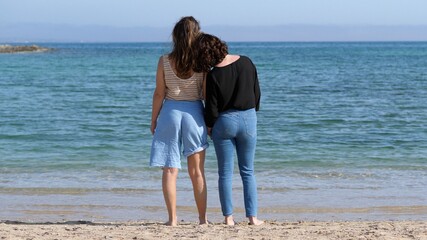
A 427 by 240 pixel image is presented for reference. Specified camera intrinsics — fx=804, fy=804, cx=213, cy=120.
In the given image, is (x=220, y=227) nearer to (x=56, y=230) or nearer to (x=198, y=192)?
(x=198, y=192)

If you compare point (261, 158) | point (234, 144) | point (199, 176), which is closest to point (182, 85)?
point (234, 144)

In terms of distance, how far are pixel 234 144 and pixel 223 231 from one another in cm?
72

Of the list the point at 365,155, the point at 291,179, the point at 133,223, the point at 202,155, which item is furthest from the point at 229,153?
the point at 365,155

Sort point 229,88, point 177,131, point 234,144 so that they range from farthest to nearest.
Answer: point 234,144
point 177,131
point 229,88

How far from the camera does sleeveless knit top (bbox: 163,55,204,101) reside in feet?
21.3

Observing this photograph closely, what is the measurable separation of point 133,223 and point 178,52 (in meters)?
1.95

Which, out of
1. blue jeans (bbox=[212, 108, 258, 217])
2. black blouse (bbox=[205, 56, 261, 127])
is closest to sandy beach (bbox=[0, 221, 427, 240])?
blue jeans (bbox=[212, 108, 258, 217])

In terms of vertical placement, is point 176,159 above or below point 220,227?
above

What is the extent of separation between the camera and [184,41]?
20.8ft

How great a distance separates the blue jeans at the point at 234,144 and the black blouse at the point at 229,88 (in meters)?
0.07

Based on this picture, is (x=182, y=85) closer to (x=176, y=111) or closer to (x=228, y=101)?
(x=176, y=111)

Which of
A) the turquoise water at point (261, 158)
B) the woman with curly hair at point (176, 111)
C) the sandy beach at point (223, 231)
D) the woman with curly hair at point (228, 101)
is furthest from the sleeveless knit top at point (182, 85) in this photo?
the sandy beach at point (223, 231)

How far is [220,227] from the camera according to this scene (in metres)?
6.75

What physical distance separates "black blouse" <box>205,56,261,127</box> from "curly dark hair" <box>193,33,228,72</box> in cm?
7
